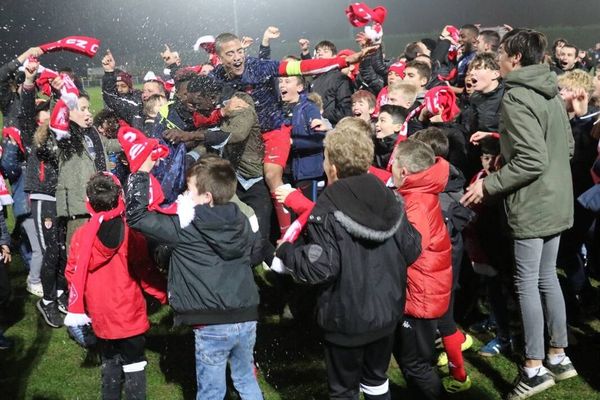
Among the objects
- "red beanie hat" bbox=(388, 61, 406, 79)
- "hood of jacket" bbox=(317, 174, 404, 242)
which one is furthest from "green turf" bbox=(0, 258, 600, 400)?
"red beanie hat" bbox=(388, 61, 406, 79)

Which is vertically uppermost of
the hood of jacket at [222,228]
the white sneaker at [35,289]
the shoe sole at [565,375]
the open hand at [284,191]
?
the open hand at [284,191]

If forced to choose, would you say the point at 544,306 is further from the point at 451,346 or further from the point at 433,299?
the point at 433,299

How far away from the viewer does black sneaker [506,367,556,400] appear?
157 inches

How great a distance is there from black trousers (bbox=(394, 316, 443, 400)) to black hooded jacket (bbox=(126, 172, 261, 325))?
95 cm

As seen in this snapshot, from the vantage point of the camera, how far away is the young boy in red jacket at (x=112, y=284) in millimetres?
3619

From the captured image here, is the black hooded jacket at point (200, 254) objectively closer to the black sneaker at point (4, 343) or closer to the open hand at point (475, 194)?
the open hand at point (475, 194)

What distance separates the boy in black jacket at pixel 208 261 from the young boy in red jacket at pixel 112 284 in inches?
17.4

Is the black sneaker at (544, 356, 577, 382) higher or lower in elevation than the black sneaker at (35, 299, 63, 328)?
higher

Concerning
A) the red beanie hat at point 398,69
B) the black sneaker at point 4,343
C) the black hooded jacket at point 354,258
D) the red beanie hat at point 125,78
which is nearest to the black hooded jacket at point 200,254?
the black hooded jacket at point 354,258

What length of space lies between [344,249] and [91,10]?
807 inches

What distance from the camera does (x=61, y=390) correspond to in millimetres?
4441

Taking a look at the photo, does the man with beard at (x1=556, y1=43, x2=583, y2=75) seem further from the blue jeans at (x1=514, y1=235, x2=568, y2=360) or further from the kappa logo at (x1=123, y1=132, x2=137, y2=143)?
the kappa logo at (x1=123, y1=132, x2=137, y2=143)

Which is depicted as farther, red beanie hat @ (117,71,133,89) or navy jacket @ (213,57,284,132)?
red beanie hat @ (117,71,133,89)

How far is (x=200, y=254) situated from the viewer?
10.8ft
